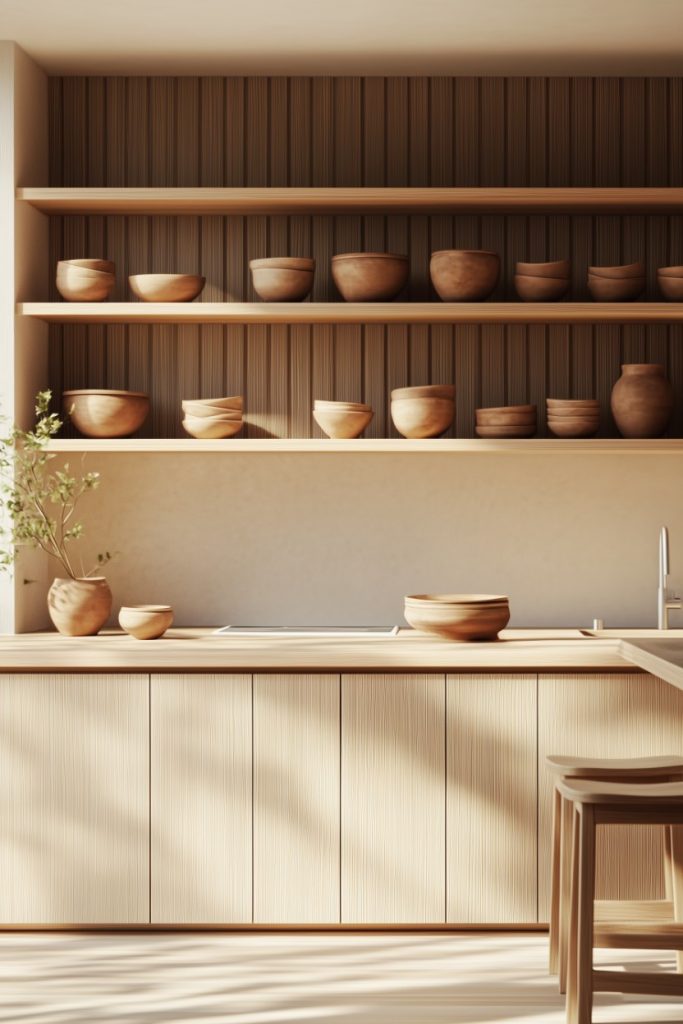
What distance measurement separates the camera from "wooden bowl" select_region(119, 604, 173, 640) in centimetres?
353

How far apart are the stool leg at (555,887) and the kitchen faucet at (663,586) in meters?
1.09

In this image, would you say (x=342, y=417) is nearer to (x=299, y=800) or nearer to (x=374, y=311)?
(x=374, y=311)

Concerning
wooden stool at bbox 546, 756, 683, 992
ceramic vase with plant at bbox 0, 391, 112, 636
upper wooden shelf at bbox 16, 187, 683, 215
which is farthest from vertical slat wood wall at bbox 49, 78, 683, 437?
wooden stool at bbox 546, 756, 683, 992

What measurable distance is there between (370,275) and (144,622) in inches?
52.7

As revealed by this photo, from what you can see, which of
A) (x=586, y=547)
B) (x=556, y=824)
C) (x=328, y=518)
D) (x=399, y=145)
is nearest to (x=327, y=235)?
(x=399, y=145)

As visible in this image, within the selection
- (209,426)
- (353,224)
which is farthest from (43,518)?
(353,224)

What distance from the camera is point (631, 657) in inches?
118

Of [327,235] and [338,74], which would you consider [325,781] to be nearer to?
[327,235]

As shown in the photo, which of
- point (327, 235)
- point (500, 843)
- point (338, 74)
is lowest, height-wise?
point (500, 843)

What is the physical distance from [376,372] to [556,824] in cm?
178

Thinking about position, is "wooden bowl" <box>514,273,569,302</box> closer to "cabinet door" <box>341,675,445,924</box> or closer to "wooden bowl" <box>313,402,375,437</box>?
"wooden bowl" <box>313,402,375,437</box>

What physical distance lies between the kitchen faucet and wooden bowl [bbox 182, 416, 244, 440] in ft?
4.87

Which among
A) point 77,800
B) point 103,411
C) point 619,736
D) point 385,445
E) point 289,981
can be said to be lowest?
point 289,981

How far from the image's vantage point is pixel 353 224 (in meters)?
4.05
